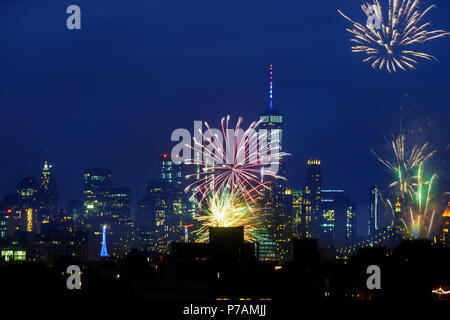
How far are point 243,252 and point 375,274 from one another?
14.2 meters

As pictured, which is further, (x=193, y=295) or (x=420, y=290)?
(x=420, y=290)

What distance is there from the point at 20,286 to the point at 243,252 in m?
20.6

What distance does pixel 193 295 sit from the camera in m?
67.9

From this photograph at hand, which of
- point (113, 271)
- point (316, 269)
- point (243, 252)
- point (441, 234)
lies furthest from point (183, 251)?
point (441, 234)
